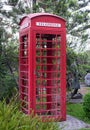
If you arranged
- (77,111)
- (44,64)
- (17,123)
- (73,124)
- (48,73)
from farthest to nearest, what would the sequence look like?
(77,111) < (48,73) < (44,64) < (73,124) < (17,123)

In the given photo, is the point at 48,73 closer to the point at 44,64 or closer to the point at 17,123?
the point at 44,64

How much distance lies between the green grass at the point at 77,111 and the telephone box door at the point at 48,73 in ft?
2.45

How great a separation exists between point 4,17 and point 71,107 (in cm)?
384

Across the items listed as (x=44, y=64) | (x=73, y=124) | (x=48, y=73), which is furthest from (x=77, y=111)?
(x=44, y=64)


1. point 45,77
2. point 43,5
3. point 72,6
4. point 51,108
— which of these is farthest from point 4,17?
point 51,108

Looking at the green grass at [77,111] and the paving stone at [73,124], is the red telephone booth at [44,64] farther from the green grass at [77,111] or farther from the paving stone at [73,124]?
the green grass at [77,111]

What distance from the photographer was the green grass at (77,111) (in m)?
8.09

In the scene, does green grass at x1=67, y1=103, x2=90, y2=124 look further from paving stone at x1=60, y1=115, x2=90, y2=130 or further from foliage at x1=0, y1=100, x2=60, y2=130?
foliage at x1=0, y1=100, x2=60, y2=130

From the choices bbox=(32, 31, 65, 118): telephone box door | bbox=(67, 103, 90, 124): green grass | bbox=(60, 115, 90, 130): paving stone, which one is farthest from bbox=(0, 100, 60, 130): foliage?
bbox=(67, 103, 90, 124): green grass

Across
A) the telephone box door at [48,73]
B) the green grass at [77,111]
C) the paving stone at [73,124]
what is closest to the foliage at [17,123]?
the paving stone at [73,124]

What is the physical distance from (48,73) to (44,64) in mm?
593

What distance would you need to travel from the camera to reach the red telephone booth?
723 cm

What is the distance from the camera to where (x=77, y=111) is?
30.2ft

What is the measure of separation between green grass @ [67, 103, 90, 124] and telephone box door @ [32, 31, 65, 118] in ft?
2.45
